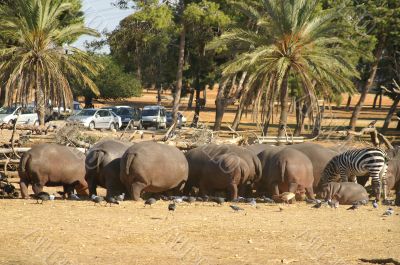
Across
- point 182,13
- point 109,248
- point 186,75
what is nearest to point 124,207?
point 109,248

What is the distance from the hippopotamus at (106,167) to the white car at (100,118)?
27.4 m

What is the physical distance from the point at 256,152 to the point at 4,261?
1183 centimetres

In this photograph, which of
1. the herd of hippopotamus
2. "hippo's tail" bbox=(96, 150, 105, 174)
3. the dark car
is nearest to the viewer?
the herd of hippopotamus

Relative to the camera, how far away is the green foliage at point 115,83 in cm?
7575

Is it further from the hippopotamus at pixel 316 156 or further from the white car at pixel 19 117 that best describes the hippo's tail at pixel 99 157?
the white car at pixel 19 117

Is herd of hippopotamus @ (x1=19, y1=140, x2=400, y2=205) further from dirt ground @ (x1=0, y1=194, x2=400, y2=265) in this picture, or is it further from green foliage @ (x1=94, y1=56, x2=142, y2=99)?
green foliage @ (x1=94, y1=56, x2=142, y2=99)

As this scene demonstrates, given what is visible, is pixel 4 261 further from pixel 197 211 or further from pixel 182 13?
pixel 182 13

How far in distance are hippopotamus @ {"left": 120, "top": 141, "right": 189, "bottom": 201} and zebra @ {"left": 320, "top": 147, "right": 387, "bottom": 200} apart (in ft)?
14.0

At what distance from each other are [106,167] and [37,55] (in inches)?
724

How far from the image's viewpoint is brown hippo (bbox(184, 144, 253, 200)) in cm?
1948

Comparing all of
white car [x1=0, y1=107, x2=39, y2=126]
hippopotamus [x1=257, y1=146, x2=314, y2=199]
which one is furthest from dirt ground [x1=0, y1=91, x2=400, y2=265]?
white car [x1=0, y1=107, x2=39, y2=126]

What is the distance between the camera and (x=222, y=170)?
1948 cm

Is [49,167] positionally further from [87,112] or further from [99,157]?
[87,112]

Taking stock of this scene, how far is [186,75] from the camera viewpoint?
65.4 meters
